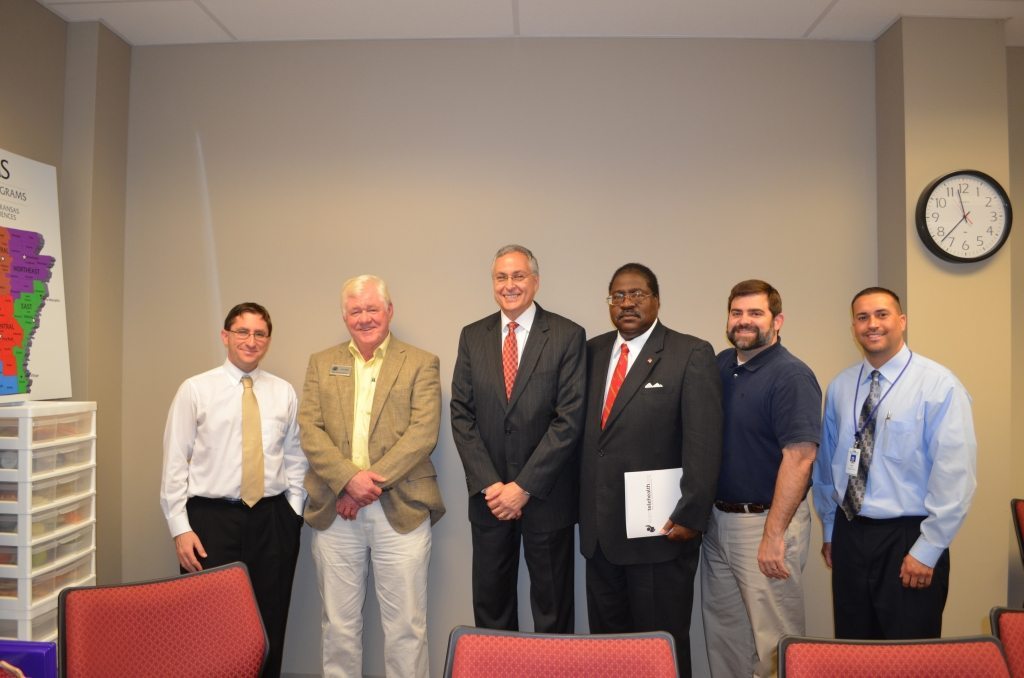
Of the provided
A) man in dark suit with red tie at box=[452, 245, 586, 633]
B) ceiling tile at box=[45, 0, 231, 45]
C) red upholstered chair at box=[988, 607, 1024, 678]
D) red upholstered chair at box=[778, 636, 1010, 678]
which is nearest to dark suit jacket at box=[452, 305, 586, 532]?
man in dark suit with red tie at box=[452, 245, 586, 633]

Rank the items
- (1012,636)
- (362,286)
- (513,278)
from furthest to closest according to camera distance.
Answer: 1. (362,286)
2. (513,278)
3. (1012,636)

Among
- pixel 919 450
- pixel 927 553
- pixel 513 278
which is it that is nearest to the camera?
pixel 927 553

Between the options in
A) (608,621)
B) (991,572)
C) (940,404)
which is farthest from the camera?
(991,572)

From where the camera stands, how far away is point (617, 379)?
2.61m

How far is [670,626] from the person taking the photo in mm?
2469

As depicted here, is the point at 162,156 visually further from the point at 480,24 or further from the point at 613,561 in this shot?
the point at 613,561

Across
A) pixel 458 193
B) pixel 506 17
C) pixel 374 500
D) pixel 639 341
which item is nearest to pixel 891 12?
pixel 506 17

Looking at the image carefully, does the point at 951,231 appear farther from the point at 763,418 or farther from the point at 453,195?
the point at 453,195

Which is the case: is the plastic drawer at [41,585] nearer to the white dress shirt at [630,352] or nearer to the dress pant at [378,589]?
the dress pant at [378,589]

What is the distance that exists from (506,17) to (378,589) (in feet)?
9.06

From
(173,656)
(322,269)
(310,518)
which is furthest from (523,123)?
(173,656)

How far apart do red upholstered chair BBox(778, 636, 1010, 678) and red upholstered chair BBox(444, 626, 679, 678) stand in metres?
0.26

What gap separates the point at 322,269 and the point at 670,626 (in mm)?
2371

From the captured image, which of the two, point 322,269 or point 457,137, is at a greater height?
point 457,137
